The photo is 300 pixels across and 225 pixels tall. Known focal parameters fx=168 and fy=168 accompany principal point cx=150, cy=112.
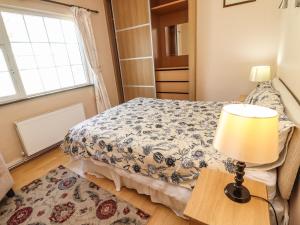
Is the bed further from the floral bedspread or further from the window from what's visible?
the window

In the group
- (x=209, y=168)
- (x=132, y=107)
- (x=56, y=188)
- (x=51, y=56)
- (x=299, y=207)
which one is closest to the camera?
(x=299, y=207)

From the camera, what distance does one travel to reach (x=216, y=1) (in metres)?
2.70

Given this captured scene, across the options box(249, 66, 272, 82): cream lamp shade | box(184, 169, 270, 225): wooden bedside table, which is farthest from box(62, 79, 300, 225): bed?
box(249, 66, 272, 82): cream lamp shade

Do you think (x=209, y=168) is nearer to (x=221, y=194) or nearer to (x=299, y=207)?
(x=221, y=194)

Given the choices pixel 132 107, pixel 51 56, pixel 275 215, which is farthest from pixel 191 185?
pixel 51 56

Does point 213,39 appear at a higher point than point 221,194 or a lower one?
higher

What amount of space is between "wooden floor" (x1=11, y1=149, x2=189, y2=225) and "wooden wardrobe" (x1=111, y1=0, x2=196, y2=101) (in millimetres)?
1966

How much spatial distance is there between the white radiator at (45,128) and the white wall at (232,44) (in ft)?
7.66

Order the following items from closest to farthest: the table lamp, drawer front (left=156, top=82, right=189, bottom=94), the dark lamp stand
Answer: the table lamp → the dark lamp stand → drawer front (left=156, top=82, right=189, bottom=94)

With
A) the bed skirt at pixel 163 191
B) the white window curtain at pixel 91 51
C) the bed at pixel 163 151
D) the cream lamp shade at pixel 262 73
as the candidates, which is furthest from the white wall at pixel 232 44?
the bed skirt at pixel 163 191

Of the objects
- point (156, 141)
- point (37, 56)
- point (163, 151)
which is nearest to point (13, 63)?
point (37, 56)

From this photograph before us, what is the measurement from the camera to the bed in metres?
1.03

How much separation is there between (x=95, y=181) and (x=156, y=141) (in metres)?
0.95

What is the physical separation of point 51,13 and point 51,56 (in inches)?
24.7
